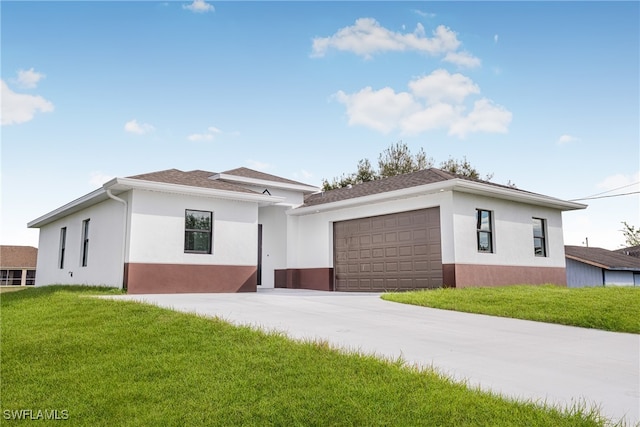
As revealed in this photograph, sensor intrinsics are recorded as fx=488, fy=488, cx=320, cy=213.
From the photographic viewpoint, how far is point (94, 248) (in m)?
15.7

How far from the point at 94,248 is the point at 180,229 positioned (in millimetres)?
3519

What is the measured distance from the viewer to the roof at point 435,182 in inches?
563

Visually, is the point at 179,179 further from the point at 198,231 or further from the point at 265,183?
the point at 265,183

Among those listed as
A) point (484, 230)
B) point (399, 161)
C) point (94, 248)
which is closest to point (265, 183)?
point (94, 248)

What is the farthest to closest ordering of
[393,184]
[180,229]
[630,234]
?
1. [630,234]
2. [393,184]
3. [180,229]

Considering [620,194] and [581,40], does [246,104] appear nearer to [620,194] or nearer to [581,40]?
[581,40]

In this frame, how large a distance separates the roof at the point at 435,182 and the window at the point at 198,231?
4.76m

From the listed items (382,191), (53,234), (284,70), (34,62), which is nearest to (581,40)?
(382,191)

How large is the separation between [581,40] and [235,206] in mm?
11867

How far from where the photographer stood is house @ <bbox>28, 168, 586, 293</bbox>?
13906 millimetres

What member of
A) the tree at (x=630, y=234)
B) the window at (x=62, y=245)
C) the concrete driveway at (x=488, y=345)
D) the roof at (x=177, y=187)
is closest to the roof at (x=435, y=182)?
the roof at (x=177, y=187)

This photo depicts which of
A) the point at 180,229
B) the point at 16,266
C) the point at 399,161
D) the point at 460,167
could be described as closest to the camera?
the point at 180,229

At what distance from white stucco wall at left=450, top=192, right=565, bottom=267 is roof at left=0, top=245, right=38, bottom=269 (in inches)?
1511

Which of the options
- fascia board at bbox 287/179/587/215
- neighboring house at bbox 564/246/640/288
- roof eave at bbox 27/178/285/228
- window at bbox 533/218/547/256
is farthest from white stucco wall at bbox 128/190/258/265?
neighboring house at bbox 564/246/640/288
